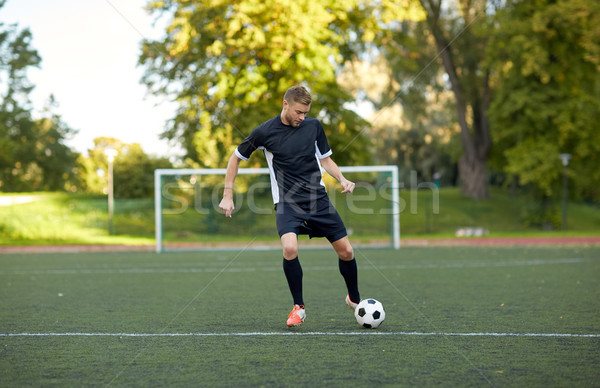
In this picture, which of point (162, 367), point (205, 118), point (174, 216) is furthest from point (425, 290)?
point (174, 216)

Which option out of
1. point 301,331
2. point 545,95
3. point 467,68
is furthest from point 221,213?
point 301,331

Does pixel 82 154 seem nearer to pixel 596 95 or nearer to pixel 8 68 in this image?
pixel 8 68

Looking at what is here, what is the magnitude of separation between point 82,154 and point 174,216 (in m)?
26.5

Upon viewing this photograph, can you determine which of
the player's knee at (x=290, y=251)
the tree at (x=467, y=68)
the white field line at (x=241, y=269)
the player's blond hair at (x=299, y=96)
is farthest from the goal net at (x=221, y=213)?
the player's blond hair at (x=299, y=96)

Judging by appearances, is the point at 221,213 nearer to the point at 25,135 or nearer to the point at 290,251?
the point at 290,251

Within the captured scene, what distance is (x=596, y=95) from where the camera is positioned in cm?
2777

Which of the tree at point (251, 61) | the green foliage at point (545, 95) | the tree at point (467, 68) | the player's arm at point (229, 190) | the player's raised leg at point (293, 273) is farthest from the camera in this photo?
the tree at point (467, 68)

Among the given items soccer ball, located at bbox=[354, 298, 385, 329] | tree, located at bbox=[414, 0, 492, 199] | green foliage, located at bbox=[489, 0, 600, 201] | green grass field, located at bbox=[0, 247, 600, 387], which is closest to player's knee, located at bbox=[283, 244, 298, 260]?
green grass field, located at bbox=[0, 247, 600, 387]

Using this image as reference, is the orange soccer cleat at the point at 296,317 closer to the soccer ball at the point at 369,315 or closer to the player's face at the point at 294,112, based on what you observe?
the soccer ball at the point at 369,315

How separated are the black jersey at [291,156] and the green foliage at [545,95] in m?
22.5

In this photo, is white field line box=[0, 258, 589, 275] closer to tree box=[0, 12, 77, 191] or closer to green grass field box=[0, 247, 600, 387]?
green grass field box=[0, 247, 600, 387]

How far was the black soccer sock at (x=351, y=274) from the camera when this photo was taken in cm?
584

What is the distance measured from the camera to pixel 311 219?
5.61m

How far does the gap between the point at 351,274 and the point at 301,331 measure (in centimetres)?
78
